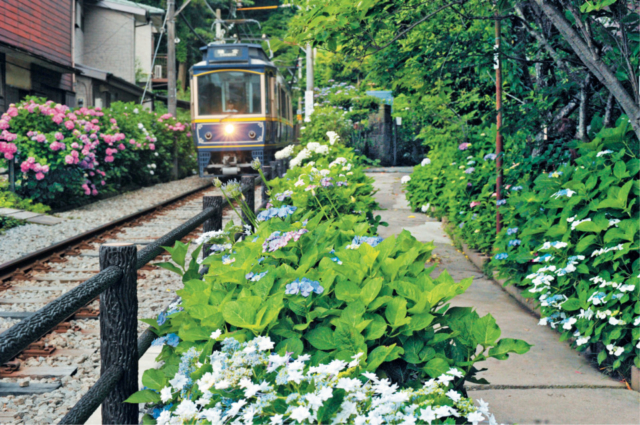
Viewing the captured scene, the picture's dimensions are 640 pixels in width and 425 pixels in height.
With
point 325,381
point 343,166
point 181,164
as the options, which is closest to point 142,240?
point 343,166

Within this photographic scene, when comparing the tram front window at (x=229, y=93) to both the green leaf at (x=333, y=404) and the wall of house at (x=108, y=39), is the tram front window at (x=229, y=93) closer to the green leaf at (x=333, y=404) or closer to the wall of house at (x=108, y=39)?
the green leaf at (x=333, y=404)

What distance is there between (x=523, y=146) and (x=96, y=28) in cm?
2798

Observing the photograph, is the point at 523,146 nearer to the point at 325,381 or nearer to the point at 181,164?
the point at 325,381

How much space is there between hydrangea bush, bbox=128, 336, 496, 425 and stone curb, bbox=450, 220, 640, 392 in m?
2.27

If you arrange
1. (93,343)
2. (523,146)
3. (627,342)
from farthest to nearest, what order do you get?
(523,146), (93,343), (627,342)

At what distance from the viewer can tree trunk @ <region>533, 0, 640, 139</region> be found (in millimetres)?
3010

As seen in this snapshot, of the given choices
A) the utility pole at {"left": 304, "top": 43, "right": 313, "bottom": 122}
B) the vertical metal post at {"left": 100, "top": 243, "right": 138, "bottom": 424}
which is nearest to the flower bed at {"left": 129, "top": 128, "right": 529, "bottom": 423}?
the vertical metal post at {"left": 100, "top": 243, "right": 138, "bottom": 424}

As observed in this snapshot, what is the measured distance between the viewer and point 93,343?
449 cm

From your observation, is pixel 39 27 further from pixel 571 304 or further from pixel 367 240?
pixel 367 240

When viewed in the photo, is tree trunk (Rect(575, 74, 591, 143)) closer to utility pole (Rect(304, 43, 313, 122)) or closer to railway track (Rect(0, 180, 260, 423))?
railway track (Rect(0, 180, 260, 423))

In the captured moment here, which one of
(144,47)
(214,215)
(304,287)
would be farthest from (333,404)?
(144,47)

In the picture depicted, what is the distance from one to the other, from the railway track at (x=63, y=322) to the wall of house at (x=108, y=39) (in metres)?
22.2

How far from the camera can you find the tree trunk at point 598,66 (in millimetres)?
3010

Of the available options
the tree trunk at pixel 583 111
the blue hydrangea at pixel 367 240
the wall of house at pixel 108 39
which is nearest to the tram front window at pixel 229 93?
the tree trunk at pixel 583 111
